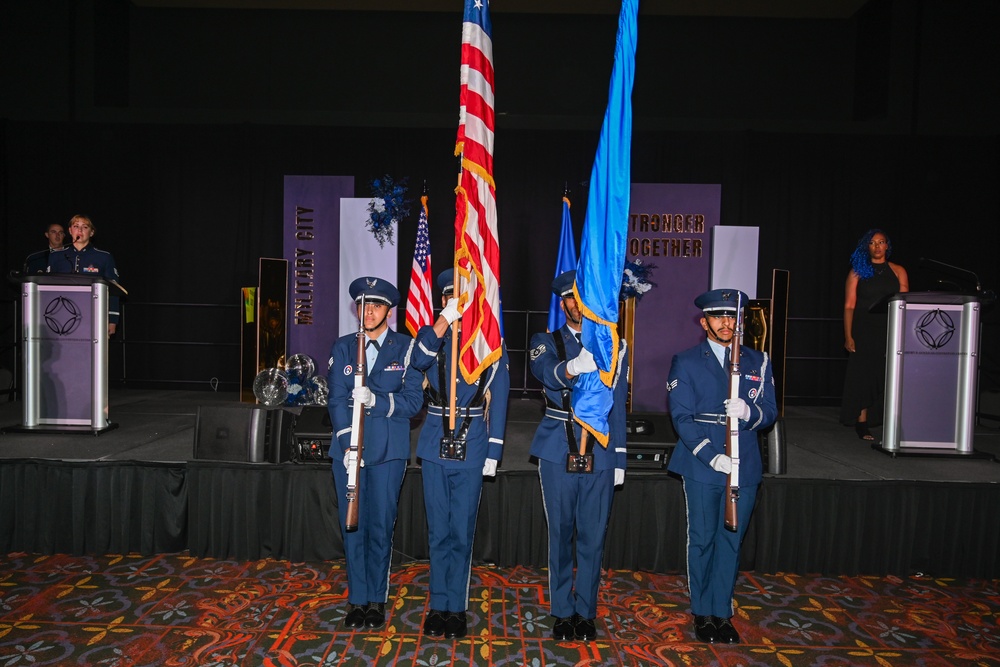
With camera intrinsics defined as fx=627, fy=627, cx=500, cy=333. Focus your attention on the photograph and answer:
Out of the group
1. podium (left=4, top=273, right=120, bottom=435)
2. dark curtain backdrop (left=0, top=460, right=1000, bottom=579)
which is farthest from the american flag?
podium (left=4, top=273, right=120, bottom=435)

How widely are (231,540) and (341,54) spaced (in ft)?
22.8

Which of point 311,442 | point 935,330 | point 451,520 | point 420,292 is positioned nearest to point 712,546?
point 451,520

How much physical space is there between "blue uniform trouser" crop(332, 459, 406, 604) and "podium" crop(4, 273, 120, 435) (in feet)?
9.38

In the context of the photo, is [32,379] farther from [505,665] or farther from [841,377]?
[841,377]

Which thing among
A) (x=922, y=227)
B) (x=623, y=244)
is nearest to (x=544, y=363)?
(x=623, y=244)

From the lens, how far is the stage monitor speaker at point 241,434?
3.98 meters

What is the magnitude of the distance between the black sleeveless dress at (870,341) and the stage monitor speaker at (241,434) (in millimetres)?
4986

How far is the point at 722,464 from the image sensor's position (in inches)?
114

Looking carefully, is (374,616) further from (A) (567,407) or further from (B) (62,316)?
(B) (62,316)

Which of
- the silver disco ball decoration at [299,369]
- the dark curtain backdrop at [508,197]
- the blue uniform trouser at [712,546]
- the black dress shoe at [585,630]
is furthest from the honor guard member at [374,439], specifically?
the dark curtain backdrop at [508,197]

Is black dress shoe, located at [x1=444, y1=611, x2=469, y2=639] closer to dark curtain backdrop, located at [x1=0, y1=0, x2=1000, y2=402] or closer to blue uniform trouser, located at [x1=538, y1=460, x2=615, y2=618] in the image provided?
blue uniform trouser, located at [x1=538, y1=460, x2=615, y2=618]

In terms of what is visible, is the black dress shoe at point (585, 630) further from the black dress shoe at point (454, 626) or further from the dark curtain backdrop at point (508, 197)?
the dark curtain backdrop at point (508, 197)

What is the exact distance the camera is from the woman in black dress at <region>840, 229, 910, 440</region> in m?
5.59

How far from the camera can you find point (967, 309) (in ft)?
15.2
